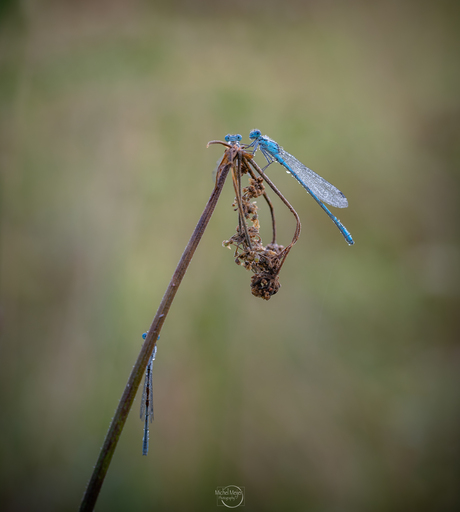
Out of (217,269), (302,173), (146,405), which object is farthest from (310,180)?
(146,405)

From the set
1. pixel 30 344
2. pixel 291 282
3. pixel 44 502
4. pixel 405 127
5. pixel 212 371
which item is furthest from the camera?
pixel 405 127

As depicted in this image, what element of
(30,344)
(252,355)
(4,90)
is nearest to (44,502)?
(30,344)

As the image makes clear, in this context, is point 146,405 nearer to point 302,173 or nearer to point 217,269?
point 302,173

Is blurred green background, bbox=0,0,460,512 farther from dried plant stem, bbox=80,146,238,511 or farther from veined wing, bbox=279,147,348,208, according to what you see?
dried plant stem, bbox=80,146,238,511

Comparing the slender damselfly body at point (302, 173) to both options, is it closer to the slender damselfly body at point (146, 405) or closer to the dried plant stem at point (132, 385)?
the dried plant stem at point (132, 385)

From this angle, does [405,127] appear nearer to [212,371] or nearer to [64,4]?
[212,371]

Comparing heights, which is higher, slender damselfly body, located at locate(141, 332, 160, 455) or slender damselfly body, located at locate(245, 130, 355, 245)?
slender damselfly body, located at locate(245, 130, 355, 245)

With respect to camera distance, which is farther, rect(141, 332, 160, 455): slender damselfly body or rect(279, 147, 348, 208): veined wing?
rect(279, 147, 348, 208): veined wing

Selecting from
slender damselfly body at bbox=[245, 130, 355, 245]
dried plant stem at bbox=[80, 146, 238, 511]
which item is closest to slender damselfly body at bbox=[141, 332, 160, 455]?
dried plant stem at bbox=[80, 146, 238, 511]
